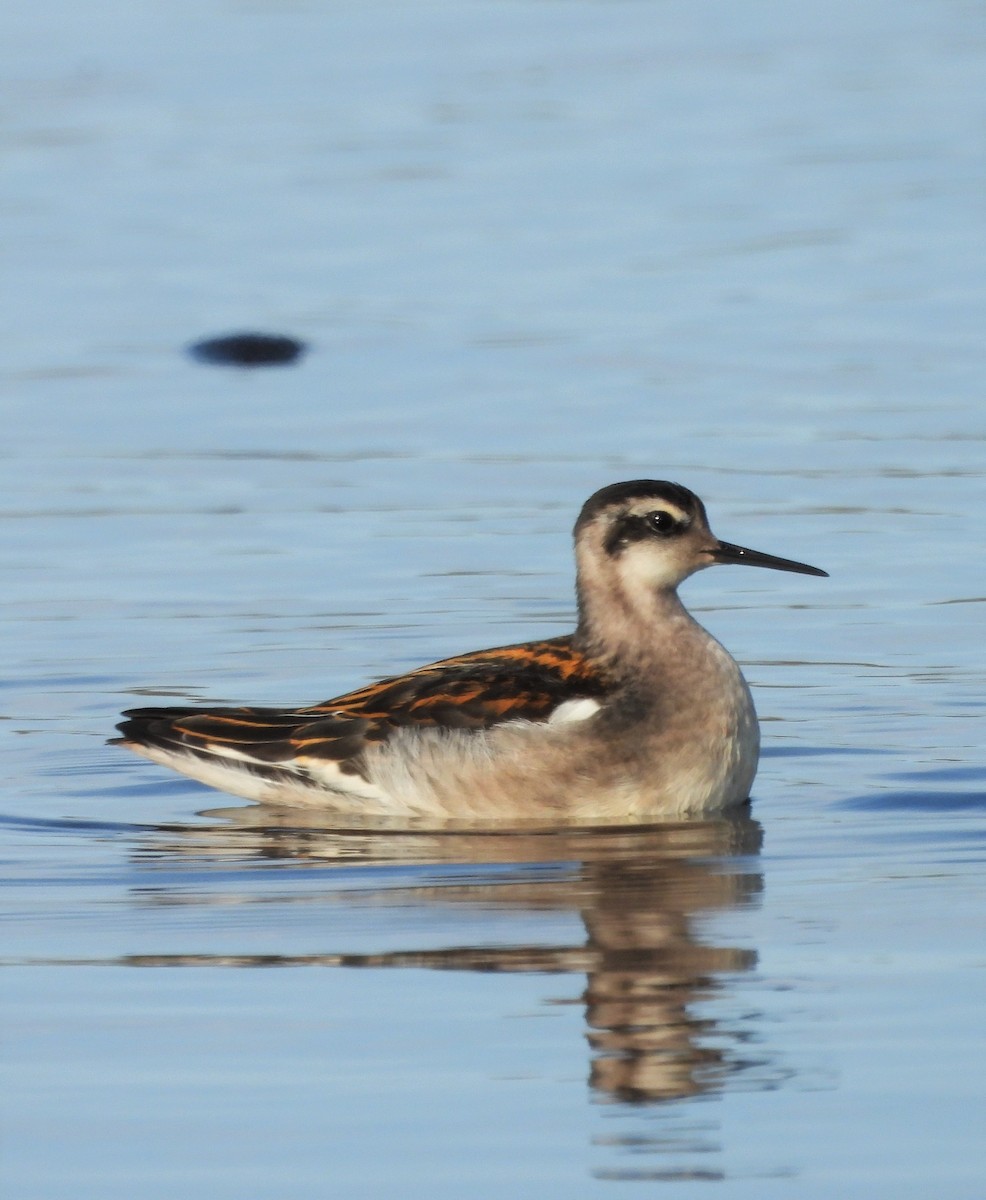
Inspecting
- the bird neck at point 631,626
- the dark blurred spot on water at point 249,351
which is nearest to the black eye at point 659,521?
the bird neck at point 631,626

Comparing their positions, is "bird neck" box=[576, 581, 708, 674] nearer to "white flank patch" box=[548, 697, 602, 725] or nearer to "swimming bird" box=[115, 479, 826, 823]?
"swimming bird" box=[115, 479, 826, 823]

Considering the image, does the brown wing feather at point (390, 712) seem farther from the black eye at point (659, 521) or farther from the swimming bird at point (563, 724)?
the black eye at point (659, 521)

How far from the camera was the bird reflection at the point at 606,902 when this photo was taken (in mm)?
8078

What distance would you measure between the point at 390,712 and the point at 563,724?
744 millimetres

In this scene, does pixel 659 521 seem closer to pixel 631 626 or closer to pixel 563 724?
pixel 631 626

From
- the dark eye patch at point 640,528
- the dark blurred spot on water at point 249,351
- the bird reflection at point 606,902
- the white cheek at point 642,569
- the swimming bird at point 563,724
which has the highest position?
the dark blurred spot on water at point 249,351

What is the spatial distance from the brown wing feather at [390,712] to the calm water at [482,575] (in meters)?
0.36

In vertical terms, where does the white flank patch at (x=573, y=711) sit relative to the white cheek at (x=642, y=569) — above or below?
below

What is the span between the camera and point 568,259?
23.0m

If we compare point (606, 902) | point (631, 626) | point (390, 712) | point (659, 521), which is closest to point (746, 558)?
point (659, 521)

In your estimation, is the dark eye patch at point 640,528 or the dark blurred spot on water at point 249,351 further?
the dark blurred spot on water at point 249,351

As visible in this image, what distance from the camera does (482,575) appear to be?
15312mm

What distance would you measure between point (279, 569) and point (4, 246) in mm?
9961

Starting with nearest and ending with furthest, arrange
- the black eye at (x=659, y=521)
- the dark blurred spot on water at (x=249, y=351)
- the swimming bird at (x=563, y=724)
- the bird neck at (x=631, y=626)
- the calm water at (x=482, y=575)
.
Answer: the calm water at (x=482, y=575) → the swimming bird at (x=563, y=724) → the bird neck at (x=631, y=626) → the black eye at (x=659, y=521) → the dark blurred spot on water at (x=249, y=351)
